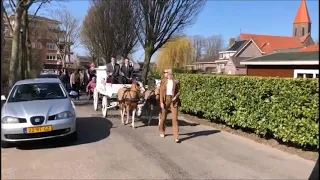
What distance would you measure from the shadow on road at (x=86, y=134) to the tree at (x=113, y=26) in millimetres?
18248

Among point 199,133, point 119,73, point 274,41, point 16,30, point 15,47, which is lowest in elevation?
point 199,133

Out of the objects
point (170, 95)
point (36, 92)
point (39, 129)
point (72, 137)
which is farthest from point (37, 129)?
point (170, 95)

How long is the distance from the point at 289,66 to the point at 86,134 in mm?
18285

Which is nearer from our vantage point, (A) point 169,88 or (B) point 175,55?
(A) point 169,88

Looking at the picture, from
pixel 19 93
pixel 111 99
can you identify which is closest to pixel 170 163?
pixel 19 93

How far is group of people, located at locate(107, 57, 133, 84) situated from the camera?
1384 cm

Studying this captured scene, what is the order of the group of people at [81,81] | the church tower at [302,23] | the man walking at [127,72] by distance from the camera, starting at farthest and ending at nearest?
1. the church tower at [302,23]
2. the group of people at [81,81]
3. the man walking at [127,72]

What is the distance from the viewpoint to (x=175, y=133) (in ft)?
30.4

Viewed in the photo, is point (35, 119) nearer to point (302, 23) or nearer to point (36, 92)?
point (36, 92)

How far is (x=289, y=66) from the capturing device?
24406mm

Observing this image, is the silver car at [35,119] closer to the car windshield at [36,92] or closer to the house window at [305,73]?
the car windshield at [36,92]

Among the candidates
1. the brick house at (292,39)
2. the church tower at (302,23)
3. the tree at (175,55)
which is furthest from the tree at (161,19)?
the church tower at (302,23)

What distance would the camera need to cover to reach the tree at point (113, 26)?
3212 cm

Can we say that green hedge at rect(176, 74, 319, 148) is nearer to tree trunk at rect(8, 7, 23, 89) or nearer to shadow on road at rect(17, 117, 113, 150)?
shadow on road at rect(17, 117, 113, 150)
